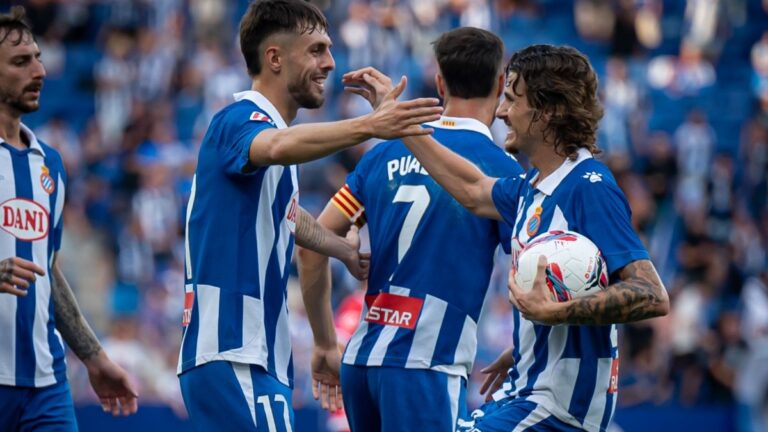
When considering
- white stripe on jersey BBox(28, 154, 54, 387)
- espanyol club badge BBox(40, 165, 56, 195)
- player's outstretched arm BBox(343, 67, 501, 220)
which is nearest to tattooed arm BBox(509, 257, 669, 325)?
player's outstretched arm BBox(343, 67, 501, 220)

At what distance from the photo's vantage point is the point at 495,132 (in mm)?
17281

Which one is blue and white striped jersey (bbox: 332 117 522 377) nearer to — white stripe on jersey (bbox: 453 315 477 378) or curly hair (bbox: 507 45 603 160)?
white stripe on jersey (bbox: 453 315 477 378)

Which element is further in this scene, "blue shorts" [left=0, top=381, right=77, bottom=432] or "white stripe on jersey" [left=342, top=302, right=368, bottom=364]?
"white stripe on jersey" [left=342, top=302, right=368, bottom=364]

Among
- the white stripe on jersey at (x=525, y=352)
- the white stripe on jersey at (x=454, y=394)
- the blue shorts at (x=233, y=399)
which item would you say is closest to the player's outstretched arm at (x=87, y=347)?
the blue shorts at (x=233, y=399)

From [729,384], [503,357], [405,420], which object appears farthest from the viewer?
[729,384]

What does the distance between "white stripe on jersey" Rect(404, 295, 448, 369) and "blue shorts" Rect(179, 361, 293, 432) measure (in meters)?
0.92

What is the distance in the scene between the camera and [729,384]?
15328 mm

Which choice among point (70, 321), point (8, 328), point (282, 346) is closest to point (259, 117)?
point (282, 346)

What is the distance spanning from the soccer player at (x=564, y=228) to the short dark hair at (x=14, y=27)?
1977mm

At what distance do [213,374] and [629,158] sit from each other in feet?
45.3

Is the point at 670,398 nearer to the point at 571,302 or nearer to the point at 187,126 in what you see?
the point at 187,126

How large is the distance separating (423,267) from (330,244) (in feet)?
1.64

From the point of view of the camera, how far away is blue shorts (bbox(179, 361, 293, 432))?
5762 millimetres

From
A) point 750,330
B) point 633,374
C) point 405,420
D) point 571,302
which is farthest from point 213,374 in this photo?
point 750,330
